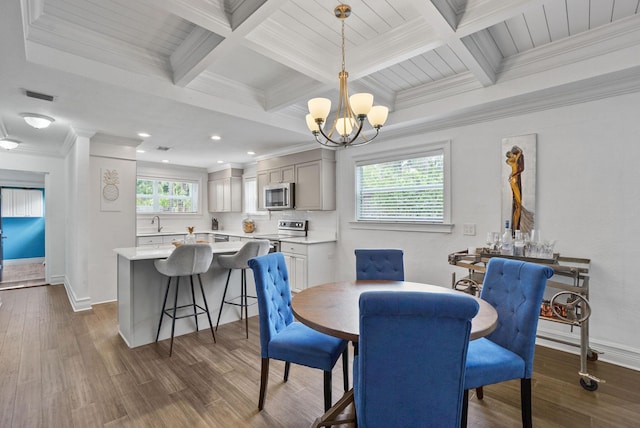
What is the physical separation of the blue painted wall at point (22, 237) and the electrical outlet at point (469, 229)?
30.3 feet

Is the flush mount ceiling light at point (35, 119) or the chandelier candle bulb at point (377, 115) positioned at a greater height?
the flush mount ceiling light at point (35, 119)

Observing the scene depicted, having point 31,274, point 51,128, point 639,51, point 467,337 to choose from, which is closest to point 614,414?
point 467,337

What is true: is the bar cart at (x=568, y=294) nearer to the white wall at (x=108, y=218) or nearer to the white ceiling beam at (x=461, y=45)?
the white ceiling beam at (x=461, y=45)

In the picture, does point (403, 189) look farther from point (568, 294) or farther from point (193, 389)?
point (193, 389)

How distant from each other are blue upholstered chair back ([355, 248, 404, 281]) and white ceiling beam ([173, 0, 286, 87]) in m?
1.88

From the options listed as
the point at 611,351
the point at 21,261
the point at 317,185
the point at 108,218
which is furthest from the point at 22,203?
the point at 611,351

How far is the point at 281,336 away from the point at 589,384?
2.26 metres

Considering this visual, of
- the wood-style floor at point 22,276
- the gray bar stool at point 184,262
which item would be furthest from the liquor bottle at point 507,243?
the wood-style floor at point 22,276

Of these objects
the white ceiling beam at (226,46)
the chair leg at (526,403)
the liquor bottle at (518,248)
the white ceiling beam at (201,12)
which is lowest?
the chair leg at (526,403)

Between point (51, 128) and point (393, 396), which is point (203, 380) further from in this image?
point (51, 128)

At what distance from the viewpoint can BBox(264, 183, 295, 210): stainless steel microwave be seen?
5090 millimetres

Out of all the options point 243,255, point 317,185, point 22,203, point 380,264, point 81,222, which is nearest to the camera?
point 380,264

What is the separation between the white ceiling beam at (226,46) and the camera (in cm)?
181

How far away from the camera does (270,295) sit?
2.05 meters
